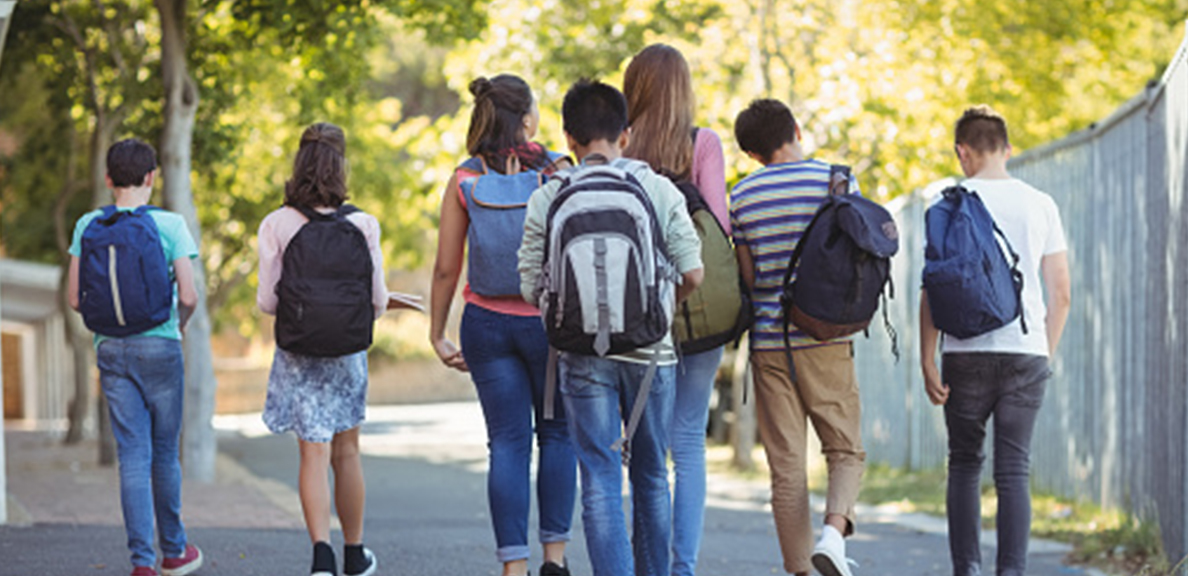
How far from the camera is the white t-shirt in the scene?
6.48 m

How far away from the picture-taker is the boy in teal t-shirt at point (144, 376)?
7.13 meters

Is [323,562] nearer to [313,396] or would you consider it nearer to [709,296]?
[313,396]

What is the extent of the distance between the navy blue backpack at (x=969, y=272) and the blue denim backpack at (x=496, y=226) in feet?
4.71

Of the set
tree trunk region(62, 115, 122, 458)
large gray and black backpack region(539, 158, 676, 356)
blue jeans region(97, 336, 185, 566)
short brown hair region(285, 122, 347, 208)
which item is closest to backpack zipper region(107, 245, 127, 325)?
blue jeans region(97, 336, 185, 566)

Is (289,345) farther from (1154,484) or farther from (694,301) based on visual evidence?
(1154,484)

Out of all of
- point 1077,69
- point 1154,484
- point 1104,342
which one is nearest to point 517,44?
point 1077,69

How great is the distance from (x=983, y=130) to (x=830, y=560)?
1.67 metres

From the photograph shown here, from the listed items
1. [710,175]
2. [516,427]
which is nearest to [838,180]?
[710,175]

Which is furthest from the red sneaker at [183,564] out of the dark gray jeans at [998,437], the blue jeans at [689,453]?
the dark gray jeans at [998,437]

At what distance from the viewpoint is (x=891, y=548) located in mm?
9547

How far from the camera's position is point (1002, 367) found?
6477 millimetres

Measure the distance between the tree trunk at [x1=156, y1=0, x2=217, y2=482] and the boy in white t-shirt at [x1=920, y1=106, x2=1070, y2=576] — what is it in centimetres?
899

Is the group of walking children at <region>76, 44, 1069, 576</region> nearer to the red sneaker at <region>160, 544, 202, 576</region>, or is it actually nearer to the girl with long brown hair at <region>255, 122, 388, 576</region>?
the girl with long brown hair at <region>255, 122, 388, 576</region>

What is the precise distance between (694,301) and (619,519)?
0.82m
